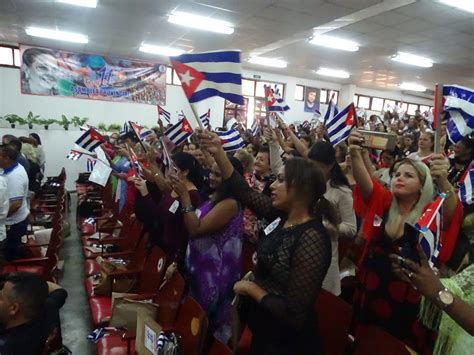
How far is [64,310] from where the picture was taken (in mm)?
3416

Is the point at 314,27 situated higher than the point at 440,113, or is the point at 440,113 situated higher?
the point at 314,27

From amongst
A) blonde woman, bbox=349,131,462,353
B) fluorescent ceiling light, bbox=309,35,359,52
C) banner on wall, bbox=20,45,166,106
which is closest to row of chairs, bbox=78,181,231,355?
blonde woman, bbox=349,131,462,353

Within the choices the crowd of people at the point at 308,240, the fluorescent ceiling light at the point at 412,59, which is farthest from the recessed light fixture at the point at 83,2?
the fluorescent ceiling light at the point at 412,59

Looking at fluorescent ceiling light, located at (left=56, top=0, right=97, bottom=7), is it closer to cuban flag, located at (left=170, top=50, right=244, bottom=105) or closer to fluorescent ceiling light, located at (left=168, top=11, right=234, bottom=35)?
fluorescent ceiling light, located at (left=168, top=11, right=234, bottom=35)

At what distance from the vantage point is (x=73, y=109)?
10133 mm

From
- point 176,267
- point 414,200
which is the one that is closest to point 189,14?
point 176,267

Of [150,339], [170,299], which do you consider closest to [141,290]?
[170,299]

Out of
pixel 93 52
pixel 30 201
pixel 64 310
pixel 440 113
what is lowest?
pixel 64 310

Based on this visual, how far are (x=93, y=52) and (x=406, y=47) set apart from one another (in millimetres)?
8061

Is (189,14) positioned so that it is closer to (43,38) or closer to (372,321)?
(43,38)

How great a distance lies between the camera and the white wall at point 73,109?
28.6 ft

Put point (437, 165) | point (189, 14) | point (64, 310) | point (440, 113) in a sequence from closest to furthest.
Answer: point (437, 165), point (440, 113), point (64, 310), point (189, 14)

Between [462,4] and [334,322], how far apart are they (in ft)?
16.9

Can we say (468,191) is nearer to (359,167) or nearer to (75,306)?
(359,167)
